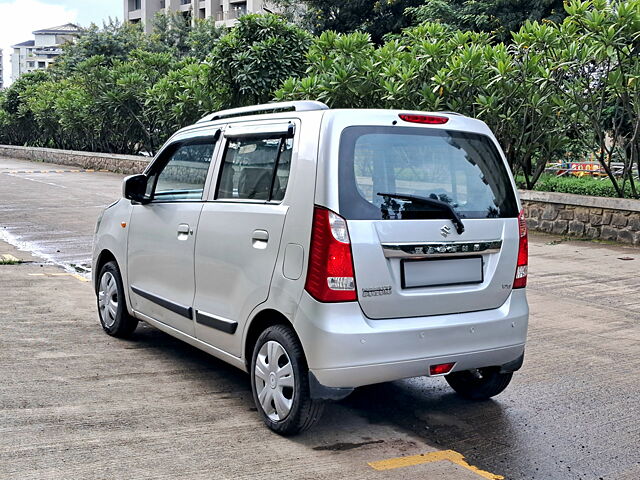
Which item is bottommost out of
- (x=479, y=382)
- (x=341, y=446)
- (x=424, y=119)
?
(x=341, y=446)

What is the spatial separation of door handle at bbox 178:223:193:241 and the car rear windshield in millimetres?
1489

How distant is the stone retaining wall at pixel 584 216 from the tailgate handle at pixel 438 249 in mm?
8143

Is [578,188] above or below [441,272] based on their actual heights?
below

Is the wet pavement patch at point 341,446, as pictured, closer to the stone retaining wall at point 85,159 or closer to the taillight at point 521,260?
the taillight at point 521,260

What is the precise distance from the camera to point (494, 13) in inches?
1280

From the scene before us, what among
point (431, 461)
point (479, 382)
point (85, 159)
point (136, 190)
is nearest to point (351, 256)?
point (431, 461)

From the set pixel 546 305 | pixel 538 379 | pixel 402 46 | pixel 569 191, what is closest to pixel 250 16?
pixel 402 46

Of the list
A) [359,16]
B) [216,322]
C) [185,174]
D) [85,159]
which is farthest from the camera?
[359,16]

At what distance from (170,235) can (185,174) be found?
48 centimetres

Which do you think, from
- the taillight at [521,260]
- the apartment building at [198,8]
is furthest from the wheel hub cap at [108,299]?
the apartment building at [198,8]

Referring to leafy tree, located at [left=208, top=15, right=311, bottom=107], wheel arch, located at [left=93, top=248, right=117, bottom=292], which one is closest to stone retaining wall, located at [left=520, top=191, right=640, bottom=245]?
wheel arch, located at [left=93, top=248, right=117, bottom=292]

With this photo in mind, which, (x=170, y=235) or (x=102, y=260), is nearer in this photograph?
(x=170, y=235)

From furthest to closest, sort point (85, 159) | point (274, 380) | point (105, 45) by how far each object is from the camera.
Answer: point (105, 45) → point (85, 159) → point (274, 380)

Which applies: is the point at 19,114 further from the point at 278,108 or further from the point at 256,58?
the point at 278,108
